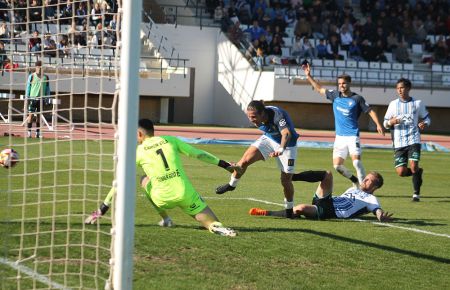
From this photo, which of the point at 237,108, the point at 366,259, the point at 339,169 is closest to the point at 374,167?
the point at 339,169

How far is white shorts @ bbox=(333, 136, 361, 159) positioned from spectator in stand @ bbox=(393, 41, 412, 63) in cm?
2823

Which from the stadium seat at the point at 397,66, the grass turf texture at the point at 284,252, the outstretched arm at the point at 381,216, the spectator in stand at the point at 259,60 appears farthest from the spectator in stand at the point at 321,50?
the outstretched arm at the point at 381,216

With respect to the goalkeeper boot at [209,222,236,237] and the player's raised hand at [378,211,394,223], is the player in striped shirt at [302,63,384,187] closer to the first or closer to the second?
the player's raised hand at [378,211,394,223]

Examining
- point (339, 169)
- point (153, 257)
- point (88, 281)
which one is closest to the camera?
point (88, 281)

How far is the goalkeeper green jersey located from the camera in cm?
1110

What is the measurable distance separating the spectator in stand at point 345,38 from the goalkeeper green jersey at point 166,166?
3393 centimetres

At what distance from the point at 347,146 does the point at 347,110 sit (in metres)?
0.67

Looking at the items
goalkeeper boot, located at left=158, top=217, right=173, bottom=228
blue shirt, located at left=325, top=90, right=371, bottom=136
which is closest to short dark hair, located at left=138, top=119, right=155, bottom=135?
goalkeeper boot, located at left=158, top=217, right=173, bottom=228

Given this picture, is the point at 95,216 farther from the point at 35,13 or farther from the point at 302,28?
the point at 302,28

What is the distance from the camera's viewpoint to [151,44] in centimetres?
4231

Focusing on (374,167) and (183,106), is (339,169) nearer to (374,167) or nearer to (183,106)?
(374,167)

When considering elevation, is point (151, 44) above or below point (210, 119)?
above

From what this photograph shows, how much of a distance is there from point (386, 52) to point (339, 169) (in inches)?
1145

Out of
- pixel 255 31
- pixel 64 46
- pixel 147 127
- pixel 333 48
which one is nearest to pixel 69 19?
pixel 64 46
